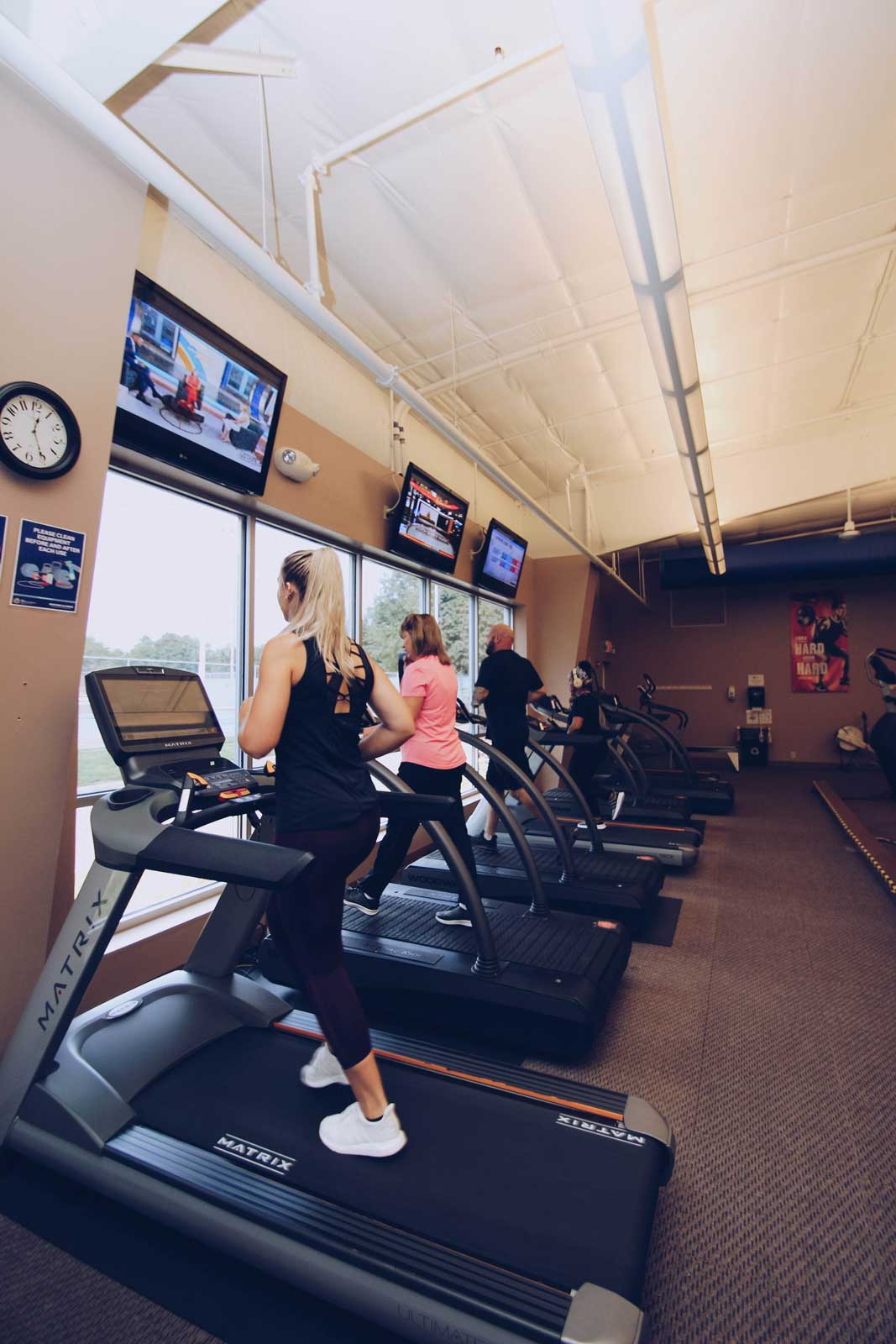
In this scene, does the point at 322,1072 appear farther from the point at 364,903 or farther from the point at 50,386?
the point at 50,386

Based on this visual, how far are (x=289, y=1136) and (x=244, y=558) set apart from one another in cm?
279

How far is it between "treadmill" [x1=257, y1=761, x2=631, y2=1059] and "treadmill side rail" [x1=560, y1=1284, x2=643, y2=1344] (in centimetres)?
100

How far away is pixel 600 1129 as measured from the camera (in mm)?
1700

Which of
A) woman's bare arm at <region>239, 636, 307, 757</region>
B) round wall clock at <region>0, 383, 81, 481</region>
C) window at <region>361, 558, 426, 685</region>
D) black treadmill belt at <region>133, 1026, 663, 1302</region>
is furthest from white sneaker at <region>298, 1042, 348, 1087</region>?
window at <region>361, 558, 426, 685</region>

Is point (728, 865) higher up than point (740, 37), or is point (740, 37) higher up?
point (740, 37)

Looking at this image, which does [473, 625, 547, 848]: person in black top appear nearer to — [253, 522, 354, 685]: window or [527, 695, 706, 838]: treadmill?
[527, 695, 706, 838]: treadmill

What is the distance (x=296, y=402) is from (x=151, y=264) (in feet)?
3.44

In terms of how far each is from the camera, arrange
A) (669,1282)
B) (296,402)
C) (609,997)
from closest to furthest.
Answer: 1. (669,1282)
2. (609,997)
3. (296,402)

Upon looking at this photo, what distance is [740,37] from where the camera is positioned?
99.9 inches

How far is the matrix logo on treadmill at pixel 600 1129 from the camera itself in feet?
5.44

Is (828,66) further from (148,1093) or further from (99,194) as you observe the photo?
(148,1093)

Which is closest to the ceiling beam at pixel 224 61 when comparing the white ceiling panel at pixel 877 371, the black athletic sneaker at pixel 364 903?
the black athletic sneaker at pixel 364 903

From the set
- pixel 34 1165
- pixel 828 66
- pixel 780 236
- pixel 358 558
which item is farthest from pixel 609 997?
pixel 780 236

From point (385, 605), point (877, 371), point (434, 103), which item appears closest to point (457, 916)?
point (385, 605)
